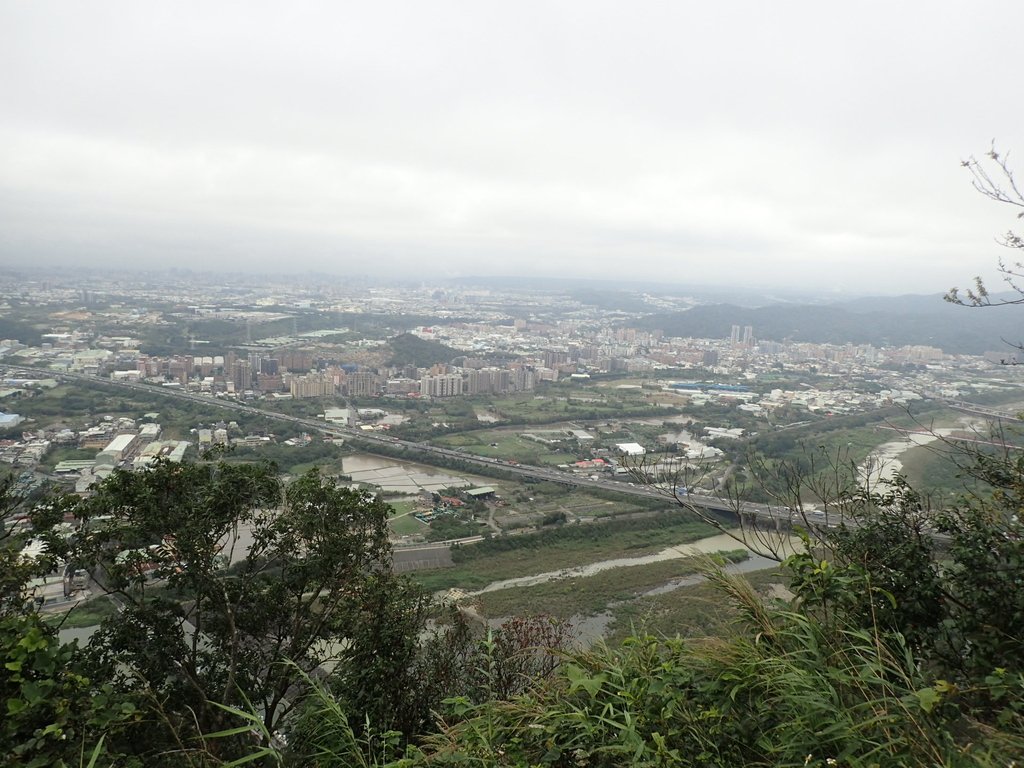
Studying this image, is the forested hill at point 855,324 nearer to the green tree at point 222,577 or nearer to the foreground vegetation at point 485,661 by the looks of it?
the foreground vegetation at point 485,661

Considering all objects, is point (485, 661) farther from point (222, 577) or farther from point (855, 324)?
point (855, 324)

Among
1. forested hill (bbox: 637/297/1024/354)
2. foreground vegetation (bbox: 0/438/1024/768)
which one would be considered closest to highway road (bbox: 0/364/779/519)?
foreground vegetation (bbox: 0/438/1024/768)

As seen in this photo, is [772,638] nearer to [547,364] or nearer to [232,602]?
[232,602]

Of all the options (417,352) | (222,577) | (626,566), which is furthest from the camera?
(417,352)

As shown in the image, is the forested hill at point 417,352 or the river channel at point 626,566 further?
the forested hill at point 417,352

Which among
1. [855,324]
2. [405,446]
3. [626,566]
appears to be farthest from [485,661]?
[855,324]

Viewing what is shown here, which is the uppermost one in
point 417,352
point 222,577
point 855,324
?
point 855,324

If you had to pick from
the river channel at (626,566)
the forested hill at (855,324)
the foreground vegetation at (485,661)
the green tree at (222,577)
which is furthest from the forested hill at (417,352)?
the foreground vegetation at (485,661)
